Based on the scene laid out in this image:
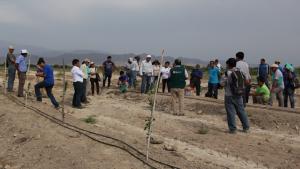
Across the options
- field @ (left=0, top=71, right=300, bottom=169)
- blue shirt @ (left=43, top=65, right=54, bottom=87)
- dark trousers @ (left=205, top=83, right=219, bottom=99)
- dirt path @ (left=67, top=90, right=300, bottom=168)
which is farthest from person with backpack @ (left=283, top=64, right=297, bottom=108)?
blue shirt @ (left=43, top=65, right=54, bottom=87)

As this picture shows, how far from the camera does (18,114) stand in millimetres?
12422

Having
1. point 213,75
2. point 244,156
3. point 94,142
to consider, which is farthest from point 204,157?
point 213,75

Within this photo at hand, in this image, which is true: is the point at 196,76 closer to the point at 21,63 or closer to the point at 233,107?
the point at 21,63

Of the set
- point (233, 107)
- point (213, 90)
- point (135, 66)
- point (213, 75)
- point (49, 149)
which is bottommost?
point (49, 149)

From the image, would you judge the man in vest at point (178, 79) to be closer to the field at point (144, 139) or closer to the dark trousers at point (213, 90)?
the field at point (144, 139)

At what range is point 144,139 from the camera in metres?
9.87

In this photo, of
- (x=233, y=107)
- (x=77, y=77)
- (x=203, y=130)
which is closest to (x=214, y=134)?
(x=203, y=130)

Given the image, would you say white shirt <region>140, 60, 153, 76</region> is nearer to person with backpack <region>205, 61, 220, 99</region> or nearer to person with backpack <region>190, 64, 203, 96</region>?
person with backpack <region>190, 64, 203, 96</region>

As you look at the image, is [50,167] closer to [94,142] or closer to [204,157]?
[94,142]

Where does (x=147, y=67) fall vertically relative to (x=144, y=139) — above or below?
above

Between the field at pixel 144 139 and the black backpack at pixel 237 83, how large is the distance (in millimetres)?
1089

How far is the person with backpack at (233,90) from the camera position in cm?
1091

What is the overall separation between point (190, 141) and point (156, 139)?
100 cm

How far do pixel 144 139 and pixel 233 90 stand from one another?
2673 millimetres
